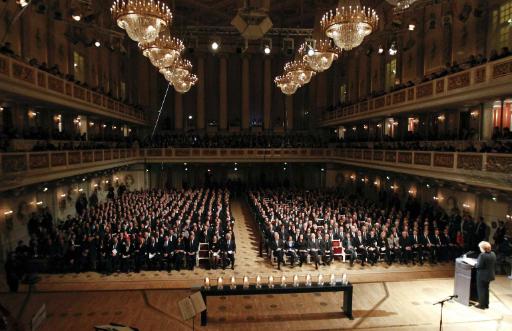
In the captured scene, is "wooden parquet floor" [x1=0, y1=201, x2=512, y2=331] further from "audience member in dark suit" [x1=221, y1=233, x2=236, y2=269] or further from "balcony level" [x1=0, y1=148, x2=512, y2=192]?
"balcony level" [x1=0, y1=148, x2=512, y2=192]

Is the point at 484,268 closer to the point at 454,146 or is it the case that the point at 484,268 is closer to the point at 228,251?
the point at 228,251

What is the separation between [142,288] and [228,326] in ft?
11.8

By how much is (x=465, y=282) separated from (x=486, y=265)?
993 millimetres

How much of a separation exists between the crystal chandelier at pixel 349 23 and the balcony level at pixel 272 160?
255 inches

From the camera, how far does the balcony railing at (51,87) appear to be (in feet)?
40.1

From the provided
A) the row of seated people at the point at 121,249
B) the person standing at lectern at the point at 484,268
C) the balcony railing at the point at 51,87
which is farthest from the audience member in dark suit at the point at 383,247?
the balcony railing at the point at 51,87

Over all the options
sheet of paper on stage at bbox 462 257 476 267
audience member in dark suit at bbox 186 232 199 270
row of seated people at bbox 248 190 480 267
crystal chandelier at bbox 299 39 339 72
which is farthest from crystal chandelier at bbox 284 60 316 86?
sheet of paper on stage at bbox 462 257 476 267

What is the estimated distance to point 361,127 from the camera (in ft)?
101

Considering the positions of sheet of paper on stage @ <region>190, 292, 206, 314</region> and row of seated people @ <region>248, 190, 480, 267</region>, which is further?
row of seated people @ <region>248, 190, 480, 267</region>

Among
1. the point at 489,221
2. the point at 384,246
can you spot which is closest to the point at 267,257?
the point at 384,246

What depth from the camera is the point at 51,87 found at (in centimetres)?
1541

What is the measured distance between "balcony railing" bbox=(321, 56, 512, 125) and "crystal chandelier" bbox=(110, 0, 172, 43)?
1095 cm

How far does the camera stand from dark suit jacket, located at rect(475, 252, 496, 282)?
28.2 feet

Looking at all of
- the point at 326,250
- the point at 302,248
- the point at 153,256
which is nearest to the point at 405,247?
the point at 326,250
